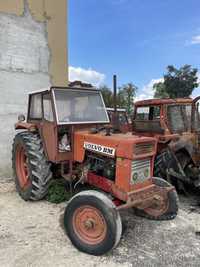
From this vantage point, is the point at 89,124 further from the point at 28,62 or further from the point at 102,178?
the point at 28,62

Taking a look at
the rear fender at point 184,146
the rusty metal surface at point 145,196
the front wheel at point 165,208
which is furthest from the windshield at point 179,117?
the rusty metal surface at point 145,196

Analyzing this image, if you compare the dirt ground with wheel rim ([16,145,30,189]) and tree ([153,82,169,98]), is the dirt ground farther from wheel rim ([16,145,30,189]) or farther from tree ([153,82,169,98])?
tree ([153,82,169,98])

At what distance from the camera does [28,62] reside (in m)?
6.32

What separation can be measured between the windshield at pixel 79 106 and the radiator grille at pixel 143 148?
1182 mm

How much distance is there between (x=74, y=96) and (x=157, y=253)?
260 cm

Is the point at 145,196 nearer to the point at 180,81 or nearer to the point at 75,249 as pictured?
the point at 75,249

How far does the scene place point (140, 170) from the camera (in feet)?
11.6

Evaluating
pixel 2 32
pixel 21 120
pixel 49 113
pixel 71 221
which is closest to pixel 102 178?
pixel 71 221

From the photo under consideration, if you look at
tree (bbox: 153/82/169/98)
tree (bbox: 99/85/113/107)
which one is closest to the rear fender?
tree (bbox: 99/85/113/107)

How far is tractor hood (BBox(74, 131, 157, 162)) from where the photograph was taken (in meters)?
3.29

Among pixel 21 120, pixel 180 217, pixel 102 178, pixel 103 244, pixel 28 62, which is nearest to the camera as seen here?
pixel 103 244

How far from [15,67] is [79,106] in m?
2.52

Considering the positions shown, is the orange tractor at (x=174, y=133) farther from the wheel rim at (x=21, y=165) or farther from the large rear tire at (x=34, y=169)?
the wheel rim at (x=21, y=165)

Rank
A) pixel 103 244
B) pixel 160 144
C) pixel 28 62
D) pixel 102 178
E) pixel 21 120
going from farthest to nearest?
pixel 28 62 < pixel 160 144 < pixel 21 120 < pixel 102 178 < pixel 103 244
